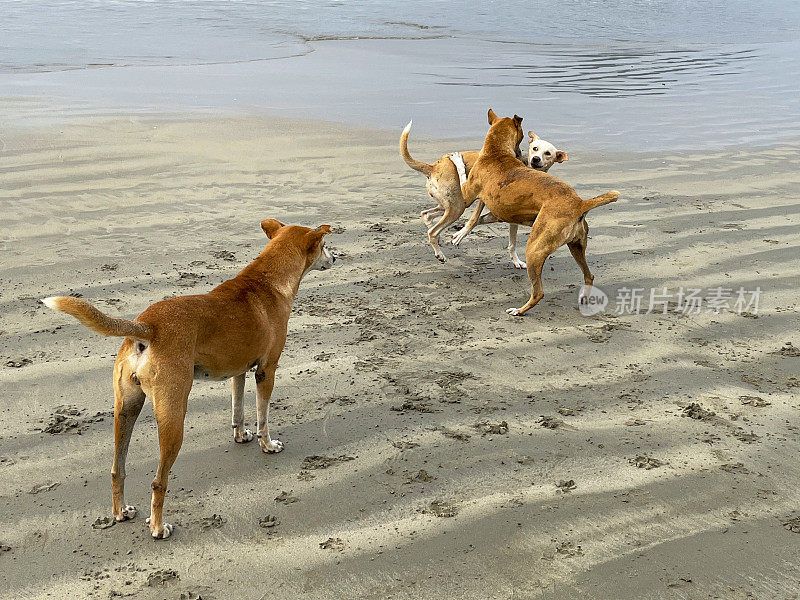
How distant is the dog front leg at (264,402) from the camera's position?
423 centimetres

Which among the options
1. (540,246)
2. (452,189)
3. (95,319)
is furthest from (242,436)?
(452,189)

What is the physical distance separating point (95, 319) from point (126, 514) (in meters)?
1.00

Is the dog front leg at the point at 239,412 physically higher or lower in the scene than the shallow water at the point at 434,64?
lower

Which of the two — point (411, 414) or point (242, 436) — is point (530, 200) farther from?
point (242, 436)

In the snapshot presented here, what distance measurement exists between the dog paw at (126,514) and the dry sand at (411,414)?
1.5 inches

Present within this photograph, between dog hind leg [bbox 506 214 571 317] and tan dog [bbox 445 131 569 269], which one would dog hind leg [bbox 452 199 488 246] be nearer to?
tan dog [bbox 445 131 569 269]

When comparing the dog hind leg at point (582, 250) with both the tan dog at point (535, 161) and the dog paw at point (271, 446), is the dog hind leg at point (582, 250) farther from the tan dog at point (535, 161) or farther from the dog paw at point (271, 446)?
the dog paw at point (271, 446)

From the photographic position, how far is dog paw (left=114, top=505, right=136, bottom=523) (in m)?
3.75

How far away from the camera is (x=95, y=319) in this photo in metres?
3.32

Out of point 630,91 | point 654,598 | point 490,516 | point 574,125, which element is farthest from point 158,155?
point 630,91

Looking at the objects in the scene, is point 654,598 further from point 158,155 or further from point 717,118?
point 717,118

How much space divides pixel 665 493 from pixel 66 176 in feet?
22.7

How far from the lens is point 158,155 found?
30.7 ft

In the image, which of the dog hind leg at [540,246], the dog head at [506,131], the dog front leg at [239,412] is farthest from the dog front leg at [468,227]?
the dog front leg at [239,412]
